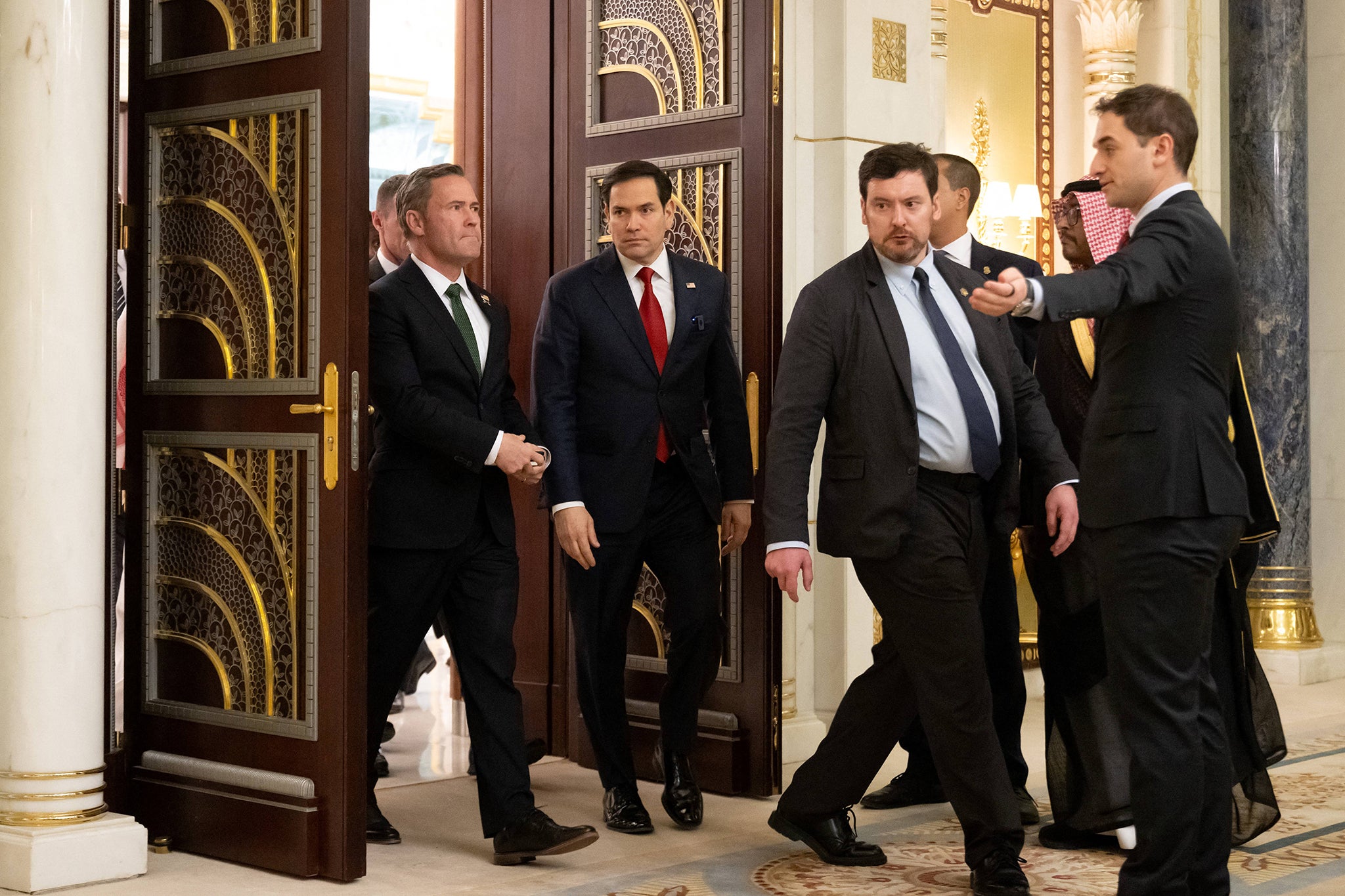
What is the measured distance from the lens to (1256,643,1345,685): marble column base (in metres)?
7.12

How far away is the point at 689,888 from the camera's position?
141 inches

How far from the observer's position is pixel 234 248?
3867 millimetres

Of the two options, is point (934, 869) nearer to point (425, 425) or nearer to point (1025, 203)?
point (425, 425)

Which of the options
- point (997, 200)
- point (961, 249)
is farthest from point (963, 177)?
point (997, 200)

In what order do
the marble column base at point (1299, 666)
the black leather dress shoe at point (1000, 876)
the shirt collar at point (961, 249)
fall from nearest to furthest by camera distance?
the black leather dress shoe at point (1000, 876)
the shirt collar at point (961, 249)
the marble column base at point (1299, 666)

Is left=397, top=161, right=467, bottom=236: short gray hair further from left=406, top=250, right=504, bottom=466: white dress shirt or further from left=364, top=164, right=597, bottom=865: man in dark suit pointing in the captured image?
left=406, top=250, right=504, bottom=466: white dress shirt

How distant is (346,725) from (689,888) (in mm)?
847

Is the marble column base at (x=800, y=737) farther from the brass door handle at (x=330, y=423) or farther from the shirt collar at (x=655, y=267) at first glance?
the brass door handle at (x=330, y=423)

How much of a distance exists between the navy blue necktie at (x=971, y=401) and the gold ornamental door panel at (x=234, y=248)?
55.4 inches

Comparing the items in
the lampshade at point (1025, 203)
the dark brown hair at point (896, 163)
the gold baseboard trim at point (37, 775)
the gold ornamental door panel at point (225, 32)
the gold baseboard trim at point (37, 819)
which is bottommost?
the gold baseboard trim at point (37, 819)

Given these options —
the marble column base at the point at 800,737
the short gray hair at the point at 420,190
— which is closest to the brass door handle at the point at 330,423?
the short gray hair at the point at 420,190

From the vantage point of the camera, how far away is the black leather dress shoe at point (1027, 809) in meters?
4.31

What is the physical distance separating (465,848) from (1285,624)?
4.63m

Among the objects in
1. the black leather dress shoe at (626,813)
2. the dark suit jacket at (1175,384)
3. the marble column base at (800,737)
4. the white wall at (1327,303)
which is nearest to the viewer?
the dark suit jacket at (1175,384)
